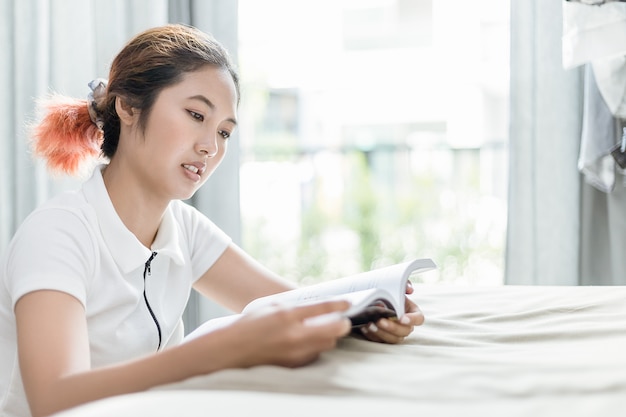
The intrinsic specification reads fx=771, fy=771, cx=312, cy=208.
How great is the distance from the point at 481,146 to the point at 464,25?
805mm

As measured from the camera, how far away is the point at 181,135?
1366 millimetres

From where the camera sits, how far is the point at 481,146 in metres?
3.51

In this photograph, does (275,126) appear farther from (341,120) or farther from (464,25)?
(464,25)

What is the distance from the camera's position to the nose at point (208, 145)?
4.54 feet

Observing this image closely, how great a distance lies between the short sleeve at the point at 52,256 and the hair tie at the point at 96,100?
31 cm

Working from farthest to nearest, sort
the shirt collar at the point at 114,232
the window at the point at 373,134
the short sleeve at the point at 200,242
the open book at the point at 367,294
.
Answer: the window at the point at 373,134 → the short sleeve at the point at 200,242 → the shirt collar at the point at 114,232 → the open book at the point at 367,294

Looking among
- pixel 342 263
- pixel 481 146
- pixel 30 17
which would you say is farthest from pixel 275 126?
pixel 30 17

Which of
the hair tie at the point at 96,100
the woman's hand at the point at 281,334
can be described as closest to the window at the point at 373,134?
the hair tie at the point at 96,100

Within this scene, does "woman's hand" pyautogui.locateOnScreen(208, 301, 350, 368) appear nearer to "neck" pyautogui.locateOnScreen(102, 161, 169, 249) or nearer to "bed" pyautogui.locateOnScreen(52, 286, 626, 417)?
"bed" pyautogui.locateOnScreen(52, 286, 626, 417)

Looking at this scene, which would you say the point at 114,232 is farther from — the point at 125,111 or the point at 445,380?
the point at 445,380

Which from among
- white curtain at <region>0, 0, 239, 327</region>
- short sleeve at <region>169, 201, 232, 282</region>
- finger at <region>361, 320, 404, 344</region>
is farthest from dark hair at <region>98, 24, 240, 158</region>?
white curtain at <region>0, 0, 239, 327</region>

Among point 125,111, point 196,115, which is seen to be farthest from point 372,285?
point 125,111

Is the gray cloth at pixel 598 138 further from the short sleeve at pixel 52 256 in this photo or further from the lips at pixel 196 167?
the short sleeve at pixel 52 256

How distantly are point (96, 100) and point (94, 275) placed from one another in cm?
41
